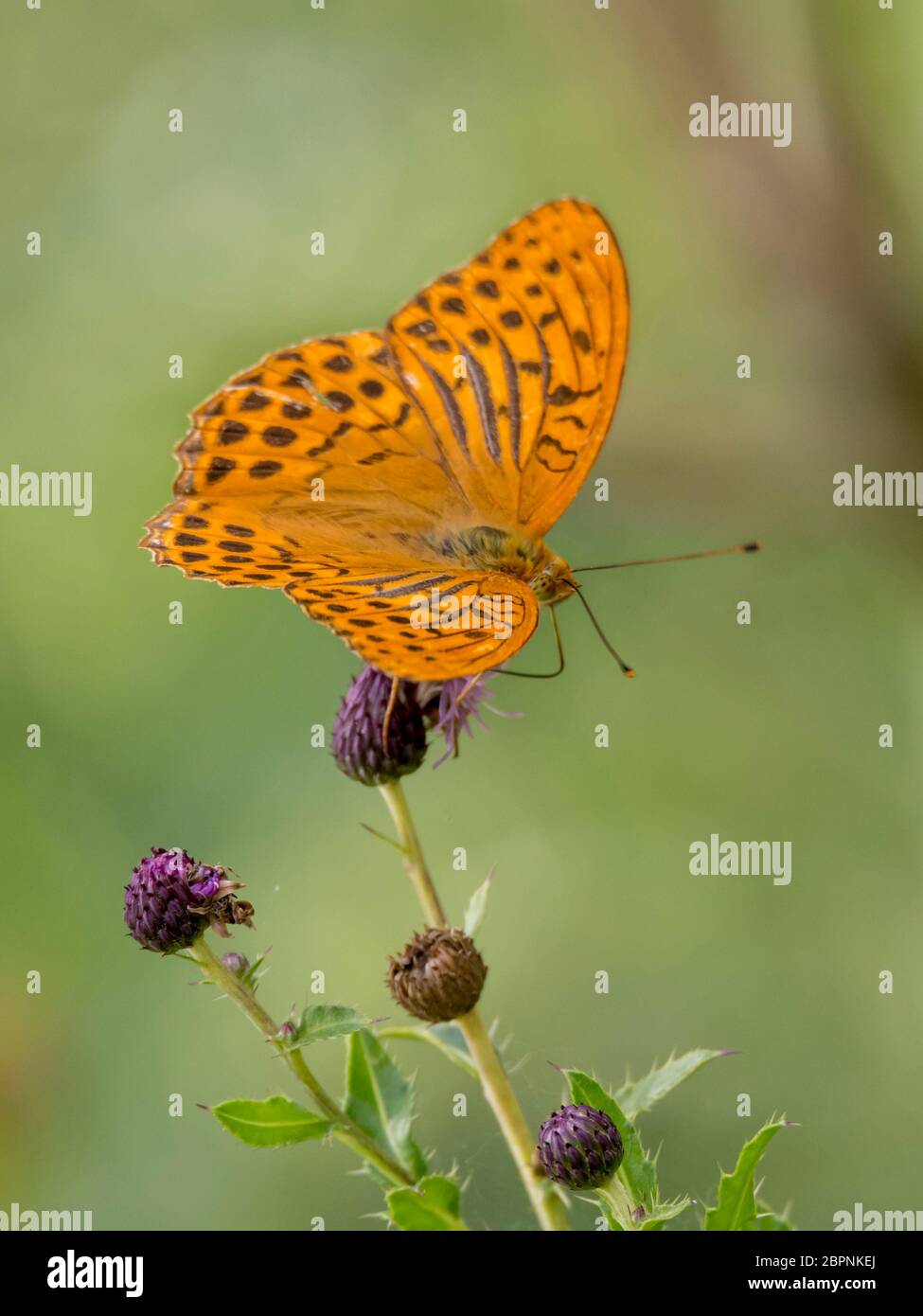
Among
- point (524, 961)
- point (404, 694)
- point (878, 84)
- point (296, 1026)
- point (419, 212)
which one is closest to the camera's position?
point (296, 1026)

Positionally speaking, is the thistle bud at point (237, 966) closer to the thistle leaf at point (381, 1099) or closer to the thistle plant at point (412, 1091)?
the thistle plant at point (412, 1091)

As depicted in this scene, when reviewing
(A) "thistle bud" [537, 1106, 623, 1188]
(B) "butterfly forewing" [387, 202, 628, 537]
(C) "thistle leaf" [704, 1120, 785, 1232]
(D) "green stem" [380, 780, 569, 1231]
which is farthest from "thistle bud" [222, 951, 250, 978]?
(B) "butterfly forewing" [387, 202, 628, 537]

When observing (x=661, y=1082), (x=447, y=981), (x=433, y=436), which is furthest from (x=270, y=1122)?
(x=433, y=436)

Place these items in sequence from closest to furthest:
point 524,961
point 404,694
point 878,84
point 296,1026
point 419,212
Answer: point 296,1026 → point 404,694 → point 878,84 → point 524,961 → point 419,212

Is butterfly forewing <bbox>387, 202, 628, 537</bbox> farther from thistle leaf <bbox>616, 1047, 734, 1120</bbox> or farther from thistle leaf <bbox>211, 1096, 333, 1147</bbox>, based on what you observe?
thistle leaf <bbox>211, 1096, 333, 1147</bbox>

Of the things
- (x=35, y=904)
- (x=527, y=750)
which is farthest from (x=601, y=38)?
(x=35, y=904)

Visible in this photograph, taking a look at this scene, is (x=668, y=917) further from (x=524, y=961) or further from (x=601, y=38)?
(x=601, y=38)

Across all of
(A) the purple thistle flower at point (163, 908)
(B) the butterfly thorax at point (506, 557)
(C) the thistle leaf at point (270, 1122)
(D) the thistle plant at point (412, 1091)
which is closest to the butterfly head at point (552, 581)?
(B) the butterfly thorax at point (506, 557)

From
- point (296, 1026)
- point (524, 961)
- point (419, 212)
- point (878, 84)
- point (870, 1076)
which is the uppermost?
point (419, 212)
